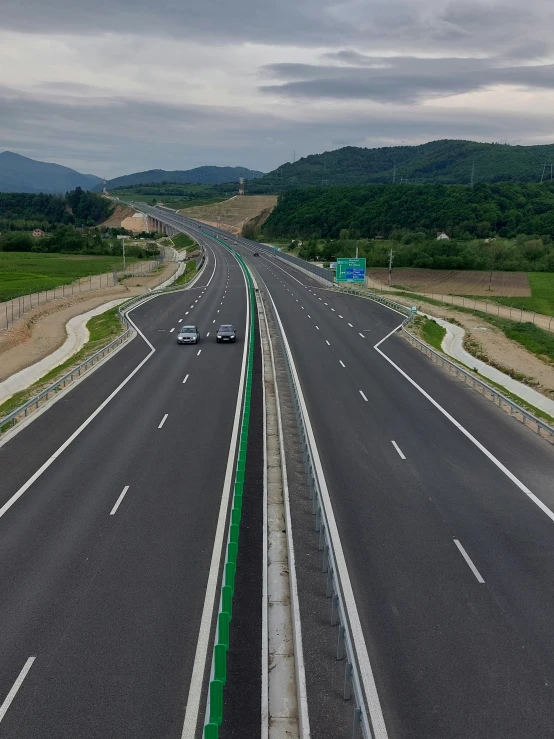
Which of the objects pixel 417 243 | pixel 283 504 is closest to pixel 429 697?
pixel 283 504

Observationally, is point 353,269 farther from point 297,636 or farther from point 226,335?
point 297,636

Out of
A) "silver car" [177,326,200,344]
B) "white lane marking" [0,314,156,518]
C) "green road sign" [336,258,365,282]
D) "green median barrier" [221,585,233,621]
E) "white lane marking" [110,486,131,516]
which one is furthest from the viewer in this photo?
"green road sign" [336,258,365,282]

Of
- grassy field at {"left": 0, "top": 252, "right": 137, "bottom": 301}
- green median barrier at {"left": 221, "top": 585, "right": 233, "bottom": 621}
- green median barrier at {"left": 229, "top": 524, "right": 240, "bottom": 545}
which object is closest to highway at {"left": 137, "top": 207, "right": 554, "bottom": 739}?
green median barrier at {"left": 221, "top": 585, "right": 233, "bottom": 621}

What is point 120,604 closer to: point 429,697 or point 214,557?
point 214,557

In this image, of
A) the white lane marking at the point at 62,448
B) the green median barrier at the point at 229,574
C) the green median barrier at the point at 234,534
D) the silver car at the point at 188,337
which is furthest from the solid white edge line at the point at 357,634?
the silver car at the point at 188,337

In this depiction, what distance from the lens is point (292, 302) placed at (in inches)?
3044

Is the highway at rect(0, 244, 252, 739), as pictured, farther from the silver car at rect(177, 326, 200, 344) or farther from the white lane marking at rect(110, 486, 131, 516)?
the silver car at rect(177, 326, 200, 344)

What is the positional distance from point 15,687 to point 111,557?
5.02 meters

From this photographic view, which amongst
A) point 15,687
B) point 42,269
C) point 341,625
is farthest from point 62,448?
point 42,269

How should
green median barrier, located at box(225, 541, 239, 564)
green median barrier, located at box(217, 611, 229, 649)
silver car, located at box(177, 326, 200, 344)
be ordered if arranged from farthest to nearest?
silver car, located at box(177, 326, 200, 344) → green median barrier, located at box(225, 541, 239, 564) → green median barrier, located at box(217, 611, 229, 649)

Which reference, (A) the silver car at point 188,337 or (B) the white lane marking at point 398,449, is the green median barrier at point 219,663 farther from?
(A) the silver car at point 188,337

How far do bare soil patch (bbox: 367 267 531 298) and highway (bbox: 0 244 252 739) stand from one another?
8039 cm

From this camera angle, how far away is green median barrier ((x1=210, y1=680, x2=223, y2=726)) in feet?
33.3

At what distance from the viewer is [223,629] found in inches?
478
